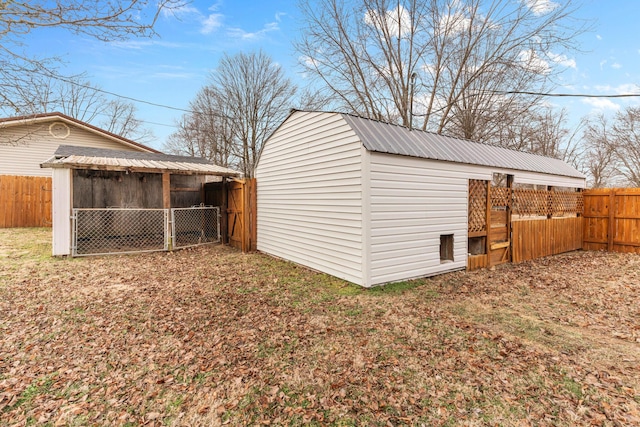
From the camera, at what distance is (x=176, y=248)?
8766mm

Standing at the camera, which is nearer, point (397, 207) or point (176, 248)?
point (397, 207)

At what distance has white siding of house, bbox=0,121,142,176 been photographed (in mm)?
12547

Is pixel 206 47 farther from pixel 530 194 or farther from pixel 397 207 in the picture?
pixel 530 194

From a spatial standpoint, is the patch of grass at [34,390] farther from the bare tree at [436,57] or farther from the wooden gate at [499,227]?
the bare tree at [436,57]

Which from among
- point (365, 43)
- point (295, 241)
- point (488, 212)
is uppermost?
point (365, 43)

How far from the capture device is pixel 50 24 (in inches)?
143

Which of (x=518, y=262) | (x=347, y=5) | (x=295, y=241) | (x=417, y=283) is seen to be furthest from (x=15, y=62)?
(x=347, y=5)

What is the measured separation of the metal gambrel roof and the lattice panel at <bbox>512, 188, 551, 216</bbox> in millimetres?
671

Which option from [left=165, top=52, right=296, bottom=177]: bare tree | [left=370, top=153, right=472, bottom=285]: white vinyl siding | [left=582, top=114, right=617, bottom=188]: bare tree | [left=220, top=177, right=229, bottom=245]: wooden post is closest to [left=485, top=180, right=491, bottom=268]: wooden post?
[left=370, top=153, right=472, bottom=285]: white vinyl siding

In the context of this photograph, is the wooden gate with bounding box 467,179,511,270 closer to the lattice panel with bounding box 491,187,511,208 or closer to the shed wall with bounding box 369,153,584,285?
the lattice panel with bounding box 491,187,511,208

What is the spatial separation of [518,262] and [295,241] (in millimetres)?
6044

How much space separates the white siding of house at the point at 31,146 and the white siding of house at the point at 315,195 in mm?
11517

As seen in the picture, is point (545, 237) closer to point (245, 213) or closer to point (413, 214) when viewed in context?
point (413, 214)

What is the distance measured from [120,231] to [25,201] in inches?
241
